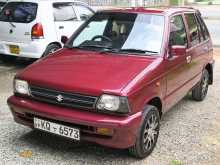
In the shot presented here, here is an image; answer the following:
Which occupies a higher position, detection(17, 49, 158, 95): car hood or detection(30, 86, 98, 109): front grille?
detection(17, 49, 158, 95): car hood

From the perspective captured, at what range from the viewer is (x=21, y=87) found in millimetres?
5020

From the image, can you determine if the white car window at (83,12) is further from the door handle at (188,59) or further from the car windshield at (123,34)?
the door handle at (188,59)

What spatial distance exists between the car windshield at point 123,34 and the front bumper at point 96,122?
1.22 metres

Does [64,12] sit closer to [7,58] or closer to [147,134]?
[7,58]

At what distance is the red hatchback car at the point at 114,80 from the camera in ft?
14.7

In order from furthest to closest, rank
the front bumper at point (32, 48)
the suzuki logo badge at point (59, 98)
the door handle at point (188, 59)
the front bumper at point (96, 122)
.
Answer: the front bumper at point (32, 48), the door handle at point (188, 59), the suzuki logo badge at point (59, 98), the front bumper at point (96, 122)

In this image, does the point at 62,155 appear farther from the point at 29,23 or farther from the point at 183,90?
the point at 29,23

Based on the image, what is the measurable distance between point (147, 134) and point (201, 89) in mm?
2814

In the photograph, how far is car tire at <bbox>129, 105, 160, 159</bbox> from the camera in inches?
186

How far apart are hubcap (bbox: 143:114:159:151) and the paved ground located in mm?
157

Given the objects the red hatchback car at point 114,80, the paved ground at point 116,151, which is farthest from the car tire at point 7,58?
the red hatchback car at point 114,80

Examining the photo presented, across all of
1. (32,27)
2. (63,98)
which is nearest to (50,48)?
(32,27)

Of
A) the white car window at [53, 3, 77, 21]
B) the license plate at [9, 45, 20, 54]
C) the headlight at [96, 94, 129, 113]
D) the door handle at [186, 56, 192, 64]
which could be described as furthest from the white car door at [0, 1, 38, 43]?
the headlight at [96, 94, 129, 113]

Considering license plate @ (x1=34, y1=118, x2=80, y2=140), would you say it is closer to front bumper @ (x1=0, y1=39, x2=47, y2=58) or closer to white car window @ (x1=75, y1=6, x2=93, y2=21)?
front bumper @ (x1=0, y1=39, x2=47, y2=58)
